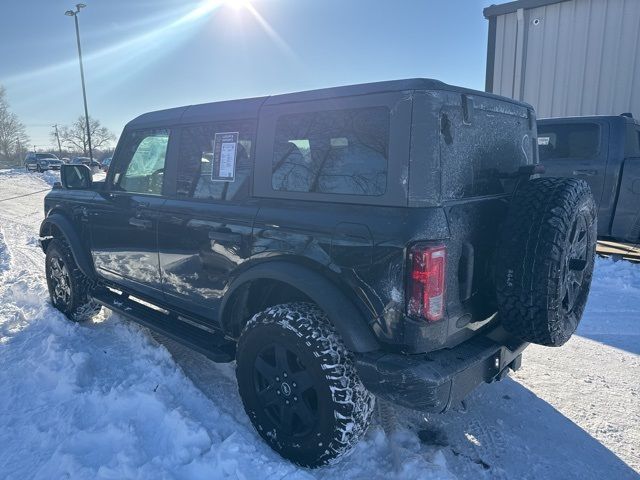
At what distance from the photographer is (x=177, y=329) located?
136 inches

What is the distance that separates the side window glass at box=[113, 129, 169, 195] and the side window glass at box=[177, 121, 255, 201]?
29 centimetres

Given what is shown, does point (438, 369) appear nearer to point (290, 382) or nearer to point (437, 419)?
point (290, 382)

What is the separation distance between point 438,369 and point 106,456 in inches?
70.5

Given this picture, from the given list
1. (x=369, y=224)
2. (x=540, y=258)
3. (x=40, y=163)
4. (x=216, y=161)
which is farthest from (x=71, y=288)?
(x=40, y=163)

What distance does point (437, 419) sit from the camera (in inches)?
121

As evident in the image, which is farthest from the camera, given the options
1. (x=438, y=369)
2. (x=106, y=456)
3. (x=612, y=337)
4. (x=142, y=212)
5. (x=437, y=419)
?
(x=612, y=337)

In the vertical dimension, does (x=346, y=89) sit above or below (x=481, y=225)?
above

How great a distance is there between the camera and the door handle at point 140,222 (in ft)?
11.5

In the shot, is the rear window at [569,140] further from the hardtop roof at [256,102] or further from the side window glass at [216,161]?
the side window glass at [216,161]

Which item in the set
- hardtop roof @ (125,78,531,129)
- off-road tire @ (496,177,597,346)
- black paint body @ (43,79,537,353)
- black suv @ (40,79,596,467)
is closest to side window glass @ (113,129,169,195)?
hardtop roof @ (125,78,531,129)

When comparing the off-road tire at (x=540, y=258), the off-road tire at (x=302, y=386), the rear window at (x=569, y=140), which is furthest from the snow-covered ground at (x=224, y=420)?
the rear window at (x=569, y=140)

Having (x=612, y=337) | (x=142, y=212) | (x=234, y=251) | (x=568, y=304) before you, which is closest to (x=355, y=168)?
(x=234, y=251)

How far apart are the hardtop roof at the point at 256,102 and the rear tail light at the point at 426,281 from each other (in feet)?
2.52

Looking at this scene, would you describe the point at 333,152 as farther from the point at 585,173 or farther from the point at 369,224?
the point at 585,173
